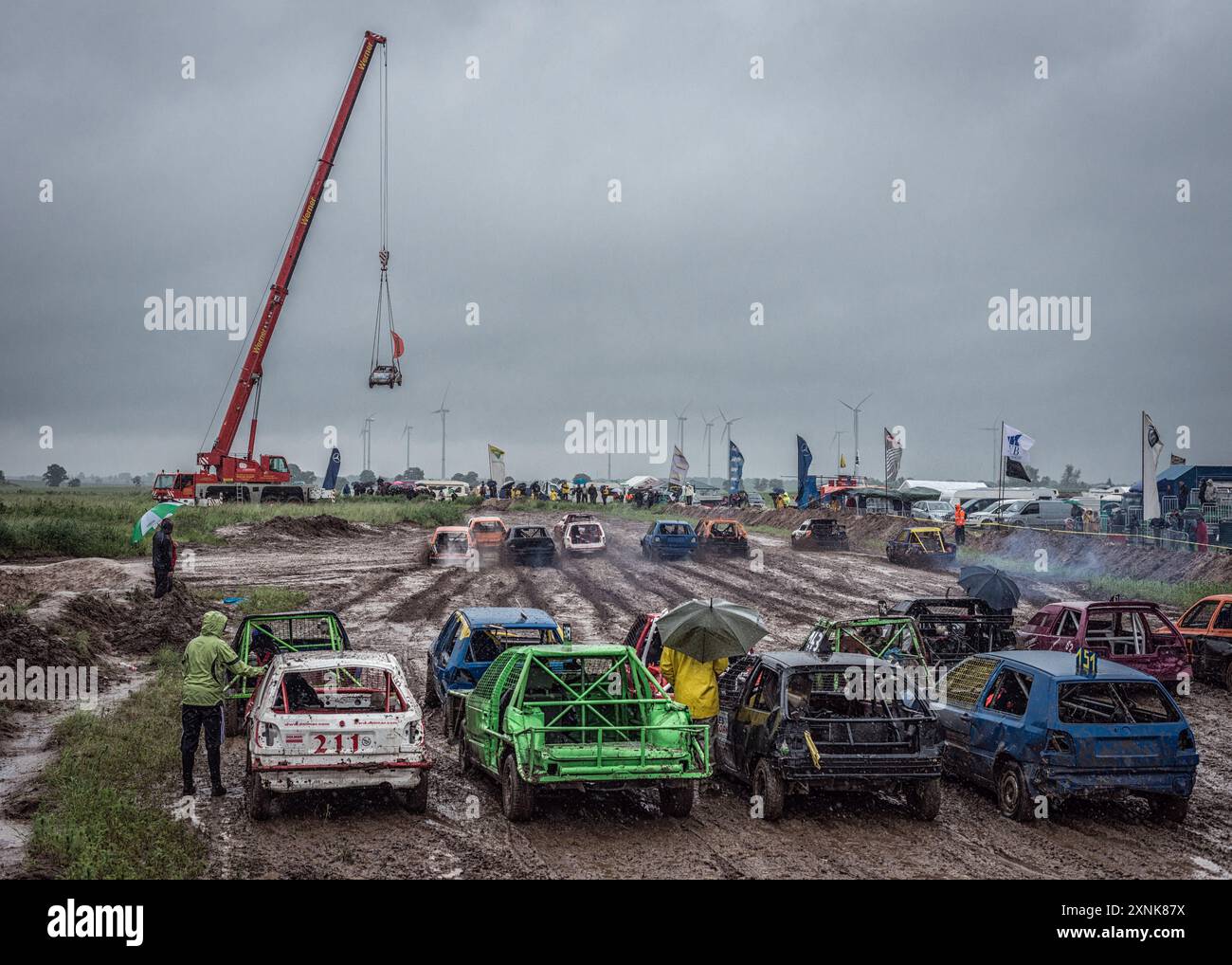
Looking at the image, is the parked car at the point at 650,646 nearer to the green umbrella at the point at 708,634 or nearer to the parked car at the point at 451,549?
the green umbrella at the point at 708,634

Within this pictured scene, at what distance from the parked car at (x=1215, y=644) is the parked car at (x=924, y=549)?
855 inches

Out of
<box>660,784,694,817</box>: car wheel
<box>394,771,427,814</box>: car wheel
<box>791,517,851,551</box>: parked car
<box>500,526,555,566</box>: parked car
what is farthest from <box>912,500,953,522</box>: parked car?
<box>394,771,427,814</box>: car wheel

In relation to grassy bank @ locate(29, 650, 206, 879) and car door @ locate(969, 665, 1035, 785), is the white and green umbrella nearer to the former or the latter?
grassy bank @ locate(29, 650, 206, 879)

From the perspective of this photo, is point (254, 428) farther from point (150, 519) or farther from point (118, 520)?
point (150, 519)

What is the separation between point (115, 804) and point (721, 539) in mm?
33618

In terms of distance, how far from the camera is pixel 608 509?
3120 inches

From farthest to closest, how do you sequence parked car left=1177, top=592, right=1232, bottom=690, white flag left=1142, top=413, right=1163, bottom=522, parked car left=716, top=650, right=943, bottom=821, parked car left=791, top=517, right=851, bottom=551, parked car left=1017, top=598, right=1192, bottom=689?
parked car left=791, top=517, right=851, bottom=551, white flag left=1142, top=413, right=1163, bottom=522, parked car left=1177, top=592, right=1232, bottom=690, parked car left=1017, top=598, right=1192, bottom=689, parked car left=716, top=650, right=943, bottom=821

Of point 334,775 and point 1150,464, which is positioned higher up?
point 1150,464

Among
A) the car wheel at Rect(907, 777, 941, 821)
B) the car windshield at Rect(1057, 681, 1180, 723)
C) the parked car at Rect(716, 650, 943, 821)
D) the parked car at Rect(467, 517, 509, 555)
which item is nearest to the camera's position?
the parked car at Rect(716, 650, 943, 821)

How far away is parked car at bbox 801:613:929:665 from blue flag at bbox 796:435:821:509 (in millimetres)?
44131

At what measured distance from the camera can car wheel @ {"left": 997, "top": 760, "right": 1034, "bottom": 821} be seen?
10469 mm

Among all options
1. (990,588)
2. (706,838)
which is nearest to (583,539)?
(990,588)

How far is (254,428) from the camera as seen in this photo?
5709 centimetres

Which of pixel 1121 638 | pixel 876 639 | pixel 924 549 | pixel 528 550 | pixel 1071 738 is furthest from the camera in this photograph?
pixel 924 549
